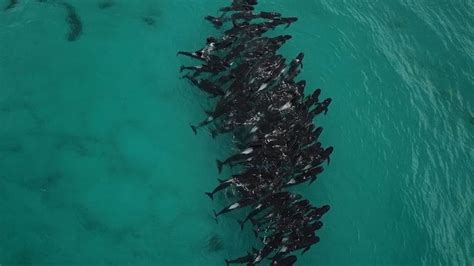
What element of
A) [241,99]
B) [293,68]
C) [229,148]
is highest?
[293,68]

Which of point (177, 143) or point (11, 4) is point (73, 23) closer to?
point (11, 4)

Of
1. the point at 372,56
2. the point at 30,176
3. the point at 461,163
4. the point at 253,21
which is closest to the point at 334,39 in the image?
the point at 372,56

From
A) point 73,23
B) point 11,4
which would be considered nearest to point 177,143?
point 73,23

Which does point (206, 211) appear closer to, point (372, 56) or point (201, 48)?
point (201, 48)

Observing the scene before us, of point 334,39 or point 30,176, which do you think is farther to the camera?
point 334,39

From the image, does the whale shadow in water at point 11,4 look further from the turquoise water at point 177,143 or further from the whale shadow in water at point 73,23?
the whale shadow in water at point 73,23
